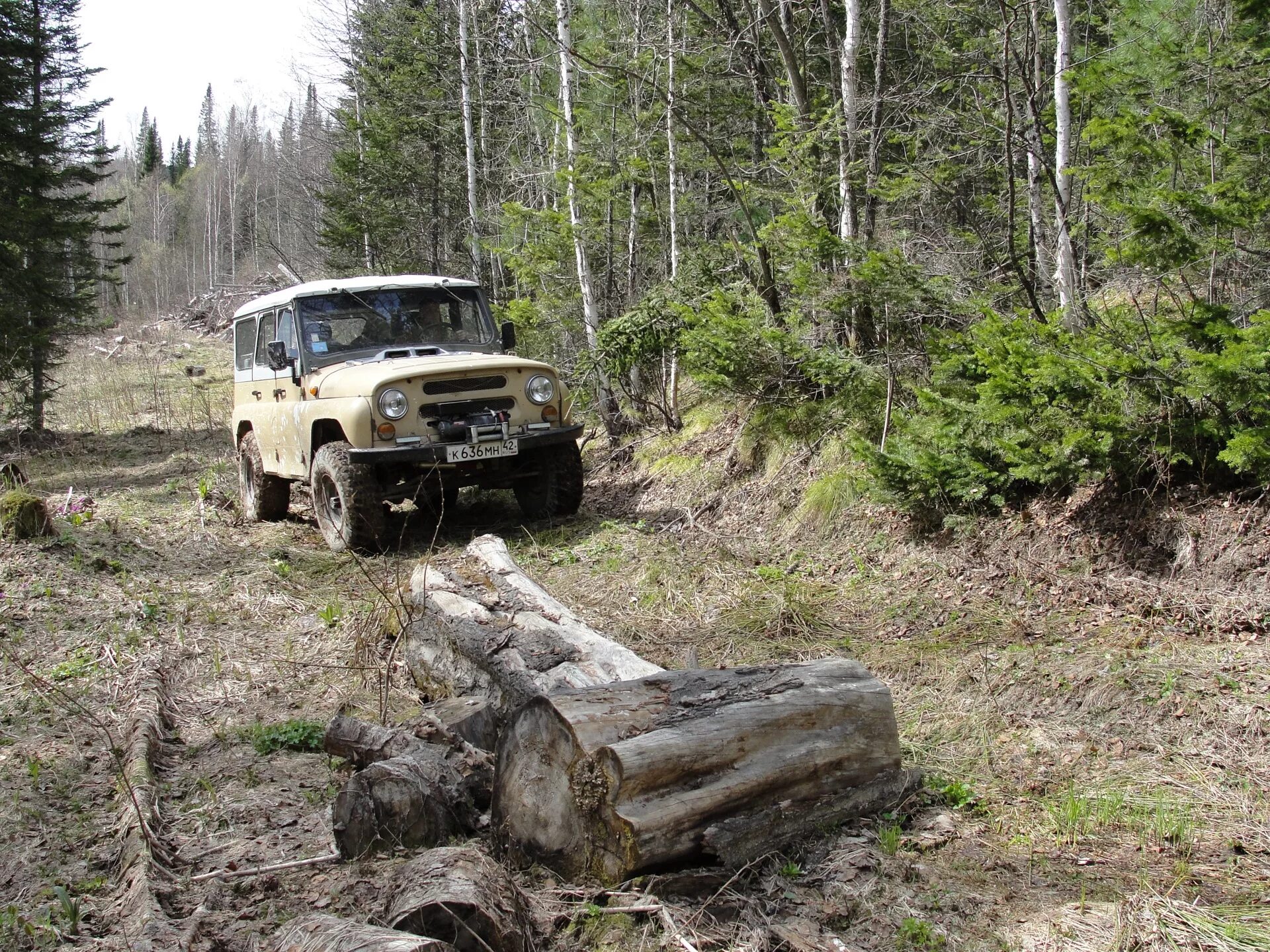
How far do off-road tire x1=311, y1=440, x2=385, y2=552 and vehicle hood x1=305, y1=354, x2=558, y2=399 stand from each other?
474mm

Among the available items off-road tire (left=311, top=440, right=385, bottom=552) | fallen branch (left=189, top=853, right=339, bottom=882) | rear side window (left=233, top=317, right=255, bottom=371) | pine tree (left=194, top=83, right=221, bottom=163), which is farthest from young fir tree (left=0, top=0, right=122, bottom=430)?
pine tree (left=194, top=83, right=221, bottom=163)

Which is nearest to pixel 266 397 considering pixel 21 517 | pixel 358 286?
pixel 358 286

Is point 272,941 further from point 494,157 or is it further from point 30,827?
point 494,157

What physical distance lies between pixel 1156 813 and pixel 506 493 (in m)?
7.27

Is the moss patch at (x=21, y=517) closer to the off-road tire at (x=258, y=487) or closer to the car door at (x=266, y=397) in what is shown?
the car door at (x=266, y=397)

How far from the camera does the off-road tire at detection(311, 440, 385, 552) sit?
7.16 metres

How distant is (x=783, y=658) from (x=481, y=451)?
3.31 meters

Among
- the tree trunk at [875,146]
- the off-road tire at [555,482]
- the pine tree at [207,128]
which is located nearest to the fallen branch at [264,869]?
the off-road tire at [555,482]

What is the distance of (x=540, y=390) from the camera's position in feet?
25.4

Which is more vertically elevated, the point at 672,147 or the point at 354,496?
the point at 672,147

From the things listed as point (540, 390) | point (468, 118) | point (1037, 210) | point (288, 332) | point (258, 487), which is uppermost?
point (468, 118)

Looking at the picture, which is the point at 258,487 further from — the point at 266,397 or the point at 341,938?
the point at 341,938

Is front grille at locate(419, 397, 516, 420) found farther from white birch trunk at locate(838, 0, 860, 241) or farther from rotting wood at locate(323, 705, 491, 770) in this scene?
rotting wood at locate(323, 705, 491, 770)

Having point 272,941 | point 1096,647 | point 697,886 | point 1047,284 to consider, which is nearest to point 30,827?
point 272,941
